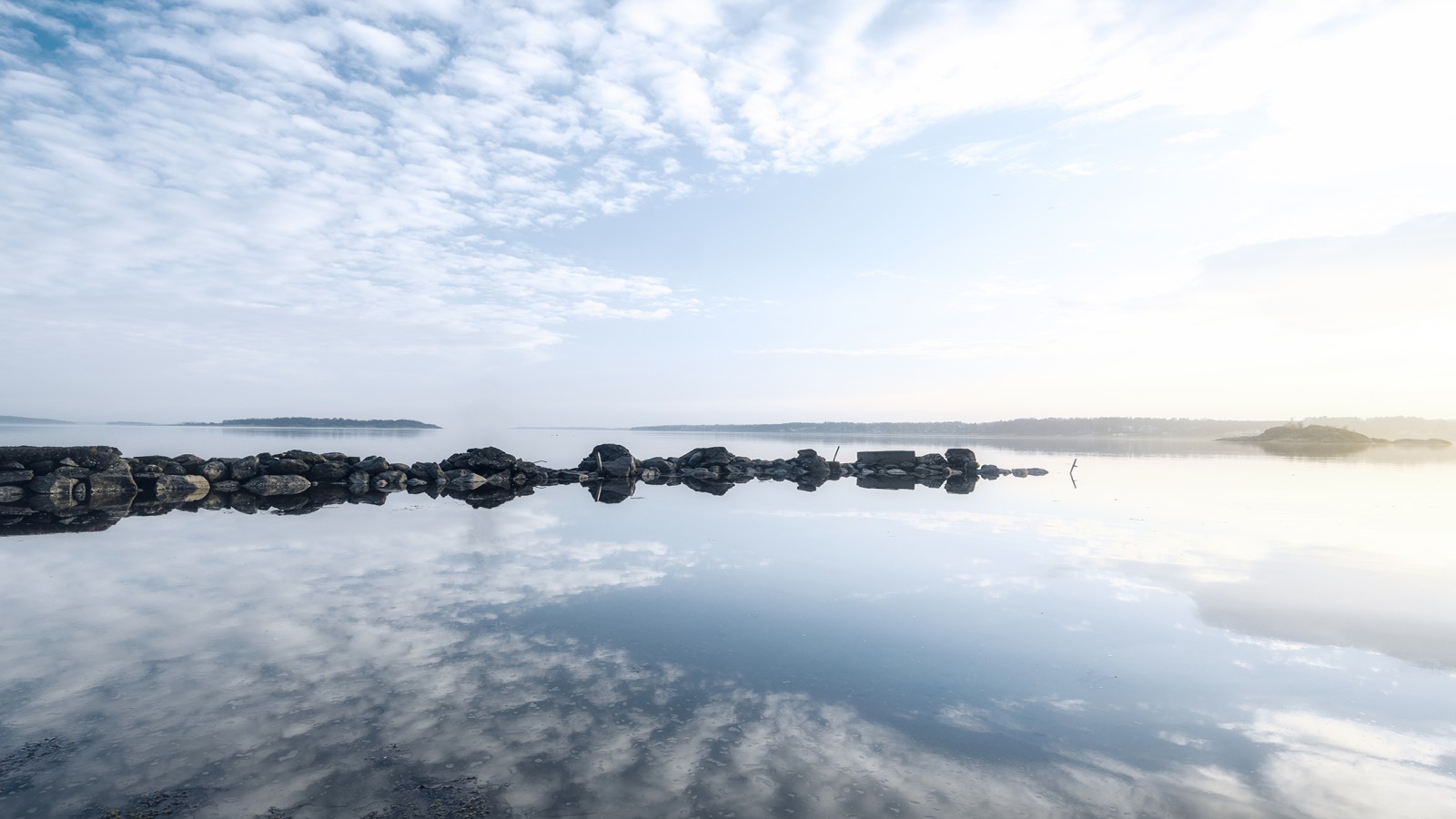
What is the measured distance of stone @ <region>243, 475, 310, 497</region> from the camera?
25.0 m

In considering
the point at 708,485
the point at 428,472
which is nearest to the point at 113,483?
the point at 428,472

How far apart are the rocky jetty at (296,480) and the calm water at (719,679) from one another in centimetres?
663

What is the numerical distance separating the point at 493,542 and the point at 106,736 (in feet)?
30.5

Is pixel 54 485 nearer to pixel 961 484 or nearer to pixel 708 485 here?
pixel 708 485

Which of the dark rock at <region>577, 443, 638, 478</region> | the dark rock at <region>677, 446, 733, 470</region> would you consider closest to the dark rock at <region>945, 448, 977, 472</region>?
the dark rock at <region>677, 446, 733, 470</region>

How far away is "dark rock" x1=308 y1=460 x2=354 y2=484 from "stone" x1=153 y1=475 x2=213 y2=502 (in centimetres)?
395

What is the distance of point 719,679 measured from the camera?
6723 mm

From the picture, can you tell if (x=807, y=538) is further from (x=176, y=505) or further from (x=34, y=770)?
(x=176, y=505)

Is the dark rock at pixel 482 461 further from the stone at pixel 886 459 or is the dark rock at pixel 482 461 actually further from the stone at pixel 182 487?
the stone at pixel 886 459

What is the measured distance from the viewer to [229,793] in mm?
4352

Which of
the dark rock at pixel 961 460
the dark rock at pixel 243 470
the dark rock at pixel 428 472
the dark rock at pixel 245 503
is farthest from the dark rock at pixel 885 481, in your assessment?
the dark rock at pixel 243 470

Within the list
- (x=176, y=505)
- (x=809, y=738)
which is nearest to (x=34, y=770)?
(x=809, y=738)

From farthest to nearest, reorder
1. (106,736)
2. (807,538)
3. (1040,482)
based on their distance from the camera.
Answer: (1040,482)
(807,538)
(106,736)

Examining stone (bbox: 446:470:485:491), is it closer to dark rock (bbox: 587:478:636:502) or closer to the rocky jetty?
the rocky jetty
